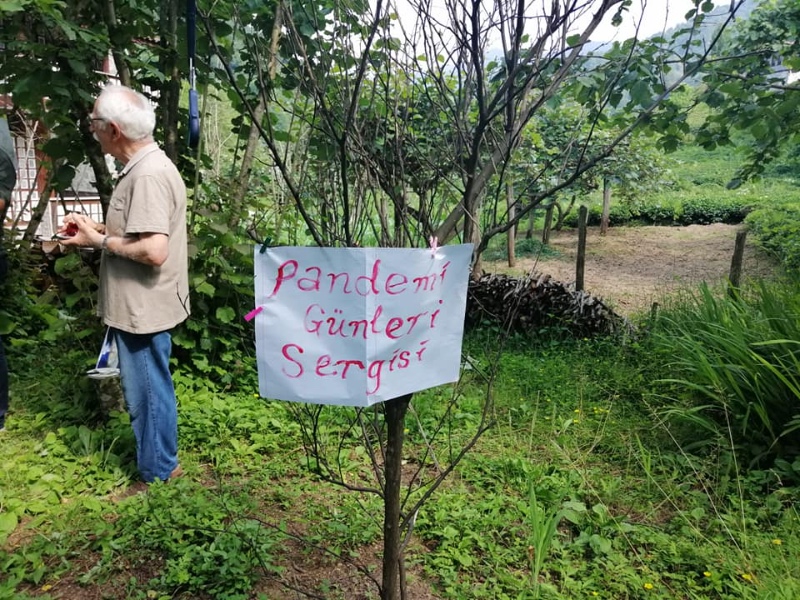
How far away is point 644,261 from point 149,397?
10.2 meters

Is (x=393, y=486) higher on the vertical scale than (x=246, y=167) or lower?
lower

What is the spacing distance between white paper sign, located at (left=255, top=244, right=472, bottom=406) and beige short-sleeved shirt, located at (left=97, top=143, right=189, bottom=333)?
1081 mm

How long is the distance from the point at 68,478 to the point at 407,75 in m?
2.35

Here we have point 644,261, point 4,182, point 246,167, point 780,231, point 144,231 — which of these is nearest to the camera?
point 144,231

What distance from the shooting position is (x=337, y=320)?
122 cm

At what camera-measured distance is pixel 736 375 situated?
3062 mm

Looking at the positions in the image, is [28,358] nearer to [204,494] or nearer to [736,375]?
[204,494]

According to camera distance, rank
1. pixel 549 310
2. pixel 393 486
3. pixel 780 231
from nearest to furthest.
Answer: pixel 393 486 → pixel 549 310 → pixel 780 231

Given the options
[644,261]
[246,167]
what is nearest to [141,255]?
[246,167]

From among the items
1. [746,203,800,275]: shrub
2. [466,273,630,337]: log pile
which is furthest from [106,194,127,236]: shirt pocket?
[746,203,800,275]: shrub

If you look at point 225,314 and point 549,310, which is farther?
point 549,310

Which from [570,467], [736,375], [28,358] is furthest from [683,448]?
[28,358]

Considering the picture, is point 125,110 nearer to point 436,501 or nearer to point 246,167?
point 246,167

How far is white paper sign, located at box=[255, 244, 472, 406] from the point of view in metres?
1.21
